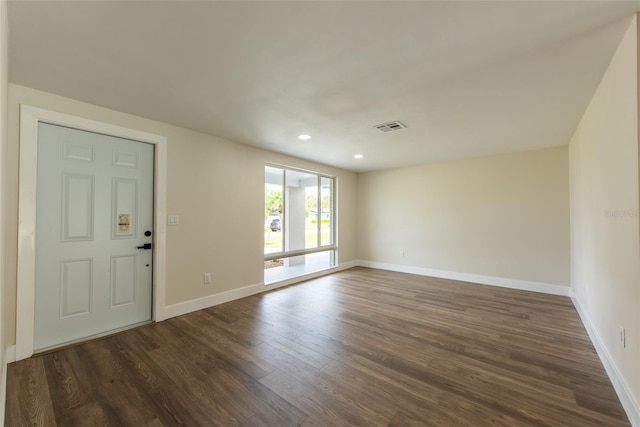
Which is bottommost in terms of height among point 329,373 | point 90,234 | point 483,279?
point 329,373

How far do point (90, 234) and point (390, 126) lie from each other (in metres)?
3.61

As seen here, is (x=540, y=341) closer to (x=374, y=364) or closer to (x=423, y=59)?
(x=374, y=364)

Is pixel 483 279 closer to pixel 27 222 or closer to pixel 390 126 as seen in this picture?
pixel 390 126

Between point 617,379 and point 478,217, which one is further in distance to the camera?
point 478,217

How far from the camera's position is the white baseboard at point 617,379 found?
62.8 inches

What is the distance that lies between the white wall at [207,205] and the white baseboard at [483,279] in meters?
3.29

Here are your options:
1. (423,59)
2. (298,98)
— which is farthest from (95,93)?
(423,59)

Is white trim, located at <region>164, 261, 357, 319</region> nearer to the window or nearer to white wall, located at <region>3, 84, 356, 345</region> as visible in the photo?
white wall, located at <region>3, 84, 356, 345</region>

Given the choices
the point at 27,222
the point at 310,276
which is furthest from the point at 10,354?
the point at 310,276

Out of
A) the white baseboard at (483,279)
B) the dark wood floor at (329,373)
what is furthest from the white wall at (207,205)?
the white baseboard at (483,279)

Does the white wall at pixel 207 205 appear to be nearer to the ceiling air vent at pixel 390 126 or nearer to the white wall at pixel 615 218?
the ceiling air vent at pixel 390 126

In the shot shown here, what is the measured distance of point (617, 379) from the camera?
6.27 feet

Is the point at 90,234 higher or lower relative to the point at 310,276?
higher

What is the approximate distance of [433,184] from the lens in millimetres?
5570
